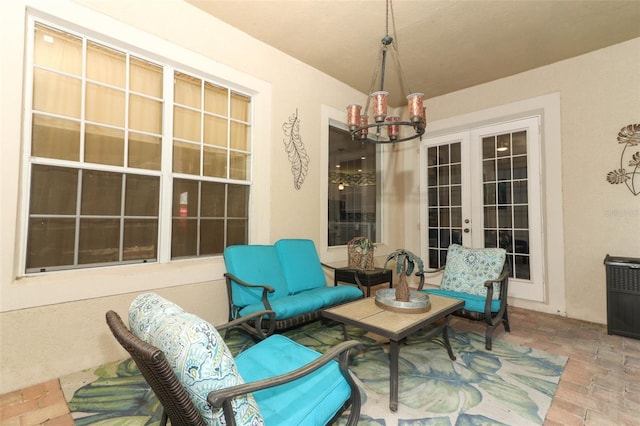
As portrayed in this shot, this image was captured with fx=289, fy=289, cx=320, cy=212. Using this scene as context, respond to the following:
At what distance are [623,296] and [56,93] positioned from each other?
5.67 m

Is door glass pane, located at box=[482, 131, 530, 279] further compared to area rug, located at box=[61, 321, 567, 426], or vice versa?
door glass pane, located at box=[482, 131, 530, 279]

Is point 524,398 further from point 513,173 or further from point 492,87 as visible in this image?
point 492,87

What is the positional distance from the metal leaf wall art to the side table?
1284mm

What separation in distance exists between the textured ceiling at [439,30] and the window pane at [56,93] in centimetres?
136

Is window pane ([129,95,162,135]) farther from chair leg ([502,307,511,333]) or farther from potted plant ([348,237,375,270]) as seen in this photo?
chair leg ([502,307,511,333])

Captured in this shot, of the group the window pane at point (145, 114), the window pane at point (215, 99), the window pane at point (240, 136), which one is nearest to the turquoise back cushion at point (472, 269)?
the window pane at point (240, 136)

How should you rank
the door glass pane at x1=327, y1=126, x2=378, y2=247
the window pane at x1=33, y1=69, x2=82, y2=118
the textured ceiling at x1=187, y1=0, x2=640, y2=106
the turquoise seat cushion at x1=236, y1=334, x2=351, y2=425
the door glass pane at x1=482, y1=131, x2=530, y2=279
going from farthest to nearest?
the door glass pane at x1=327, y1=126, x2=378, y2=247
the door glass pane at x1=482, y1=131, x2=530, y2=279
the textured ceiling at x1=187, y1=0, x2=640, y2=106
the window pane at x1=33, y1=69, x2=82, y2=118
the turquoise seat cushion at x1=236, y1=334, x2=351, y2=425

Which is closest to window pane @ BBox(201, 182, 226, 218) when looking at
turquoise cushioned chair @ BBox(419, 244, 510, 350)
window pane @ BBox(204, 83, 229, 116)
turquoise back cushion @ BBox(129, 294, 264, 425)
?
window pane @ BBox(204, 83, 229, 116)

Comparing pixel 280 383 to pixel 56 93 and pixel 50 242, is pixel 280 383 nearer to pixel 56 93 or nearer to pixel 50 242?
pixel 50 242

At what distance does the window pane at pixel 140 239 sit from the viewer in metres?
2.58

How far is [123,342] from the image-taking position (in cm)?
102

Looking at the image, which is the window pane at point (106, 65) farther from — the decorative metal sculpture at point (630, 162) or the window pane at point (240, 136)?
the decorative metal sculpture at point (630, 162)

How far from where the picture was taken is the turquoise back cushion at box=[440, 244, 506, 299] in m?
3.16

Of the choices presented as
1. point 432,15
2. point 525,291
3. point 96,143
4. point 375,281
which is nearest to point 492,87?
point 432,15
